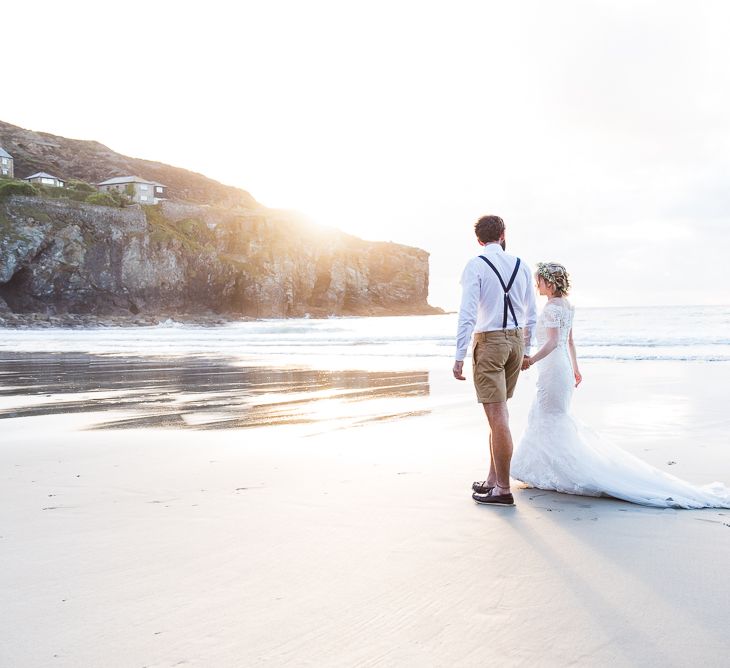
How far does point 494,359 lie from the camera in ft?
13.5

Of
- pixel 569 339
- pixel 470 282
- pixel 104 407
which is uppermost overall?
pixel 470 282

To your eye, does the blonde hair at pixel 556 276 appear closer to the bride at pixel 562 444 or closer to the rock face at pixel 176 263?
the bride at pixel 562 444

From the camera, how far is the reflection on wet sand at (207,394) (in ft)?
24.4

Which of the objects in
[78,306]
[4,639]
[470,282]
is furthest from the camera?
[78,306]

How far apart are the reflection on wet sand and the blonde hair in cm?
318

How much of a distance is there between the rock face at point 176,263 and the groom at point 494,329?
2238 inches

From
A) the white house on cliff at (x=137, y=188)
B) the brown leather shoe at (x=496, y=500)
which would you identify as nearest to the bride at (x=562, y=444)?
the brown leather shoe at (x=496, y=500)

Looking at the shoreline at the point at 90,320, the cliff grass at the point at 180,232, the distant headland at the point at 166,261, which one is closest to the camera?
the shoreline at the point at 90,320

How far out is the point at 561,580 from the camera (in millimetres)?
2717

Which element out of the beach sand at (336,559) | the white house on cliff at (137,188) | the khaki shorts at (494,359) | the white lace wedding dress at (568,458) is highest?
the white house on cliff at (137,188)

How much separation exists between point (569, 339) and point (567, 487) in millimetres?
1043

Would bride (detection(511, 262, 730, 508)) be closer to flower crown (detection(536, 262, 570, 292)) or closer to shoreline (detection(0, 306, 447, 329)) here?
flower crown (detection(536, 262, 570, 292))

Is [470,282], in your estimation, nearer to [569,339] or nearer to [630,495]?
[569,339]

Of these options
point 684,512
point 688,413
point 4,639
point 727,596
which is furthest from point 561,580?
point 688,413
